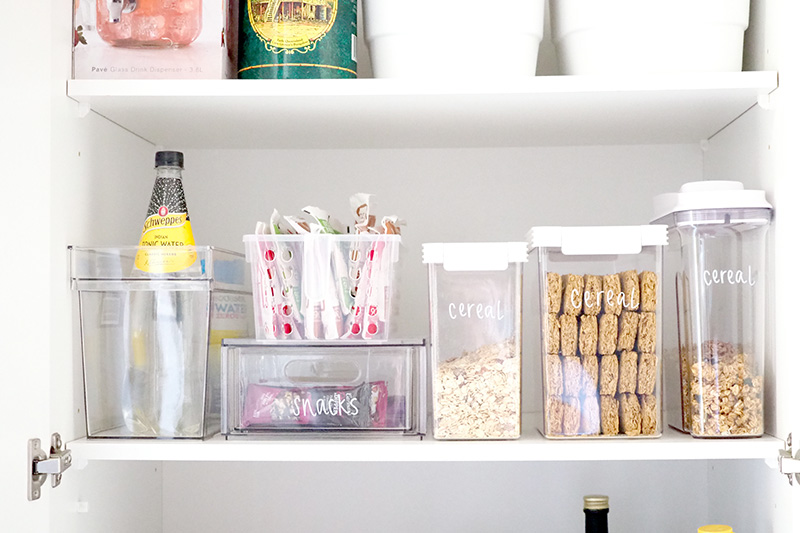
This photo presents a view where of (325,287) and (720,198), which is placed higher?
(720,198)

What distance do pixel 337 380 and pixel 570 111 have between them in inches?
19.3

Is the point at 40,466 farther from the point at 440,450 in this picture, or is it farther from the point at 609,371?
the point at 609,371

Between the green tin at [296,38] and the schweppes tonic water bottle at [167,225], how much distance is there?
0.17 meters

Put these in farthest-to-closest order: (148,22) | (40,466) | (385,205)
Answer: (385,205) < (148,22) < (40,466)

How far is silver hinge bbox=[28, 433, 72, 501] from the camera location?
0.92 m

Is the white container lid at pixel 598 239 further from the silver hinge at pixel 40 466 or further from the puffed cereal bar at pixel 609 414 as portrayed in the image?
the silver hinge at pixel 40 466

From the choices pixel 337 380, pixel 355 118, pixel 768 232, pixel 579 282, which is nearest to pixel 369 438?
pixel 337 380

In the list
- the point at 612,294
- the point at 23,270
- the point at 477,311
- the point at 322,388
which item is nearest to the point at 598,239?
the point at 612,294

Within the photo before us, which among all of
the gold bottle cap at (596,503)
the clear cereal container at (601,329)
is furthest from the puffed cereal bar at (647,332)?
the gold bottle cap at (596,503)

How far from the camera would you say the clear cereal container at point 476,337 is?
100cm

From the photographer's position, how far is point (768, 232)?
1.01 meters

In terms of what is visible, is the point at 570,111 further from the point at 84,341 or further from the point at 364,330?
the point at 84,341

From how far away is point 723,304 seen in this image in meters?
1.01

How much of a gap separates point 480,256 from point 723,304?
0.32 m
